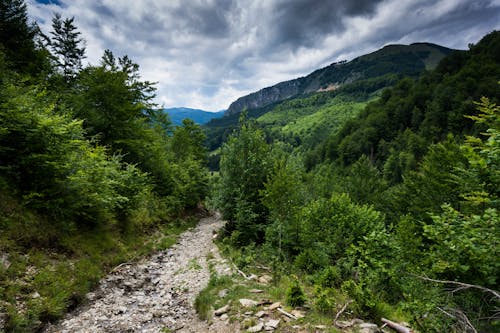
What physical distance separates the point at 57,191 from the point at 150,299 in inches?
239

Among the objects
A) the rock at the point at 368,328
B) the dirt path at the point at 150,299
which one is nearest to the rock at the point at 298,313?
the rock at the point at 368,328

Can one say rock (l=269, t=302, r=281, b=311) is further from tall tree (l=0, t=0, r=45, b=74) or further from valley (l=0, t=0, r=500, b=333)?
tall tree (l=0, t=0, r=45, b=74)

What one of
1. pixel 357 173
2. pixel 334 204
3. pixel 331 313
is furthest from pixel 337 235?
pixel 357 173

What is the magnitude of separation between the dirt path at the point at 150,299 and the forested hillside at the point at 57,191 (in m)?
0.71

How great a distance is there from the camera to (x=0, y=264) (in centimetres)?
669

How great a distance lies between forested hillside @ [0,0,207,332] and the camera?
724 centimetres

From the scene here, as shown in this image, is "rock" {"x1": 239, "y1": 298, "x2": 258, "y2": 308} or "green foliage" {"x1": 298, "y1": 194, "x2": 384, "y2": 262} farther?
"green foliage" {"x1": 298, "y1": 194, "x2": 384, "y2": 262}

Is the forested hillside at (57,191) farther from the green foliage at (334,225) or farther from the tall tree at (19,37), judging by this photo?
the green foliage at (334,225)

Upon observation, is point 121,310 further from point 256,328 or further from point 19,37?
point 19,37

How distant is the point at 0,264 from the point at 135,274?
526cm

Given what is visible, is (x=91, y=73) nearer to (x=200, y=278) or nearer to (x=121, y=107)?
(x=121, y=107)

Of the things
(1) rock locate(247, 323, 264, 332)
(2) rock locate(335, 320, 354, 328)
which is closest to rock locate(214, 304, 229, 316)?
(1) rock locate(247, 323, 264, 332)

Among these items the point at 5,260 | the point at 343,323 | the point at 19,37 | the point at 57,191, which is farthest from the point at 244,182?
the point at 19,37

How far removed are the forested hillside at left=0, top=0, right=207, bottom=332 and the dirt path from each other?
0.71 m
